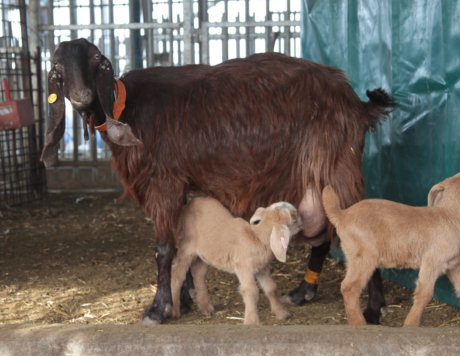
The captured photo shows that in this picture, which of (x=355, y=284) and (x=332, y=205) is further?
(x=332, y=205)

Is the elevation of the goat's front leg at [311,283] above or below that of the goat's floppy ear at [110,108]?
below

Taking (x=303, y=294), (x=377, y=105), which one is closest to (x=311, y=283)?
(x=303, y=294)

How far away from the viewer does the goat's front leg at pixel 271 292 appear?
4152mm

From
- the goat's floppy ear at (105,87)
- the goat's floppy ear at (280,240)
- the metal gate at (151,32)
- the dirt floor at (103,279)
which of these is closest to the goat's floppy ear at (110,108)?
the goat's floppy ear at (105,87)

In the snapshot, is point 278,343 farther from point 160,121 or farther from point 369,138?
point 369,138

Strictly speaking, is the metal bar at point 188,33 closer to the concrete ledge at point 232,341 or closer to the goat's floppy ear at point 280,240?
the goat's floppy ear at point 280,240

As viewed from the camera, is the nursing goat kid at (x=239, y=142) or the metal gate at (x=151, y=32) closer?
the nursing goat kid at (x=239, y=142)

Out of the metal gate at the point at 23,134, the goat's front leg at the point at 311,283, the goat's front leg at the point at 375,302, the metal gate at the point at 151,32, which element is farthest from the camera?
the metal gate at the point at 151,32

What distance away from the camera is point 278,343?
2.99 m

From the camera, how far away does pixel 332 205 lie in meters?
3.93

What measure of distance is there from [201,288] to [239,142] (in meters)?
0.90

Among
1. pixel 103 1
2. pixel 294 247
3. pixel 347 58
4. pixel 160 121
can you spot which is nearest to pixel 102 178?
pixel 103 1

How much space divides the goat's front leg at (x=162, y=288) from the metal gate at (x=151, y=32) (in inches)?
181

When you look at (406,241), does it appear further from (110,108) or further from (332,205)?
(110,108)
